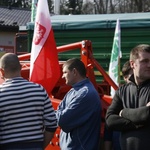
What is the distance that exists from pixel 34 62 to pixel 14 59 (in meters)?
1.12

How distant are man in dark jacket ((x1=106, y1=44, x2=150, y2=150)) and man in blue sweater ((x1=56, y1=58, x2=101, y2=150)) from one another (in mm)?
338

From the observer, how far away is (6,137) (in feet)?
11.4

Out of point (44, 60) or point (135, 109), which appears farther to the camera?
point (44, 60)

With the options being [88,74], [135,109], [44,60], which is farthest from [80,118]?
[88,74]

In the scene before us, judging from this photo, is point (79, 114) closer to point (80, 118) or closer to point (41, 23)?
point (80, 118)

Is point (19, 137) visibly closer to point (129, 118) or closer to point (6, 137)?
point (6, 137)

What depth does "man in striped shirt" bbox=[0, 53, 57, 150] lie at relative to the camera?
11.3ft

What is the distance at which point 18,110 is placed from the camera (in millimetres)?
3465

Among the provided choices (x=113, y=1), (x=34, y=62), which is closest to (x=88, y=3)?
(x=113, y=1)

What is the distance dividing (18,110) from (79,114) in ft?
2.23

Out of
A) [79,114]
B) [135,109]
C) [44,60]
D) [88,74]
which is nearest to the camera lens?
[135,109]

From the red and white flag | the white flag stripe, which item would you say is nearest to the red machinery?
the red and white flag

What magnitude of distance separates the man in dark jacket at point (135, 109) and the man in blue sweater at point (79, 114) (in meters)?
0.34

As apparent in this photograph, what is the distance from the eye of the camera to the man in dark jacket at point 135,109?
11.1 feet
